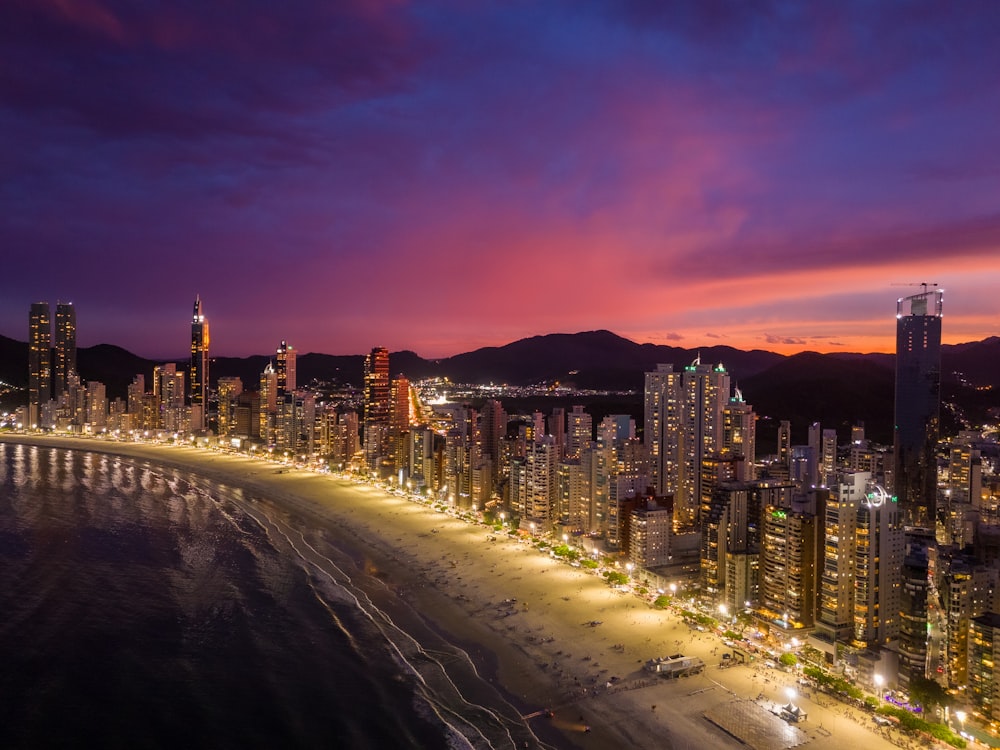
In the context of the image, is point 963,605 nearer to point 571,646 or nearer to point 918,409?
point 571,646

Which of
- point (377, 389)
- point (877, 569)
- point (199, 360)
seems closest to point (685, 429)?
point (877, 569)

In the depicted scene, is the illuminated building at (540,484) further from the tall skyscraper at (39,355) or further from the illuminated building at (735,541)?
the tall skyscraper at (39,355)

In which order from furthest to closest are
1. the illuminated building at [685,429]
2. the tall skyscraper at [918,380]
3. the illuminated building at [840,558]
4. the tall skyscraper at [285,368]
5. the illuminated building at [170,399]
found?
the tall skyscraper at [285,368]
the illuminated building at [170,399]
the tall skyscraper at [918,380]
the illuminated building at [685,429]
the illuminated building at [840,558]

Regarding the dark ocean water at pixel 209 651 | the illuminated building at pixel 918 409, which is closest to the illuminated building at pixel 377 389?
the dark ocean water at pixel 209 651

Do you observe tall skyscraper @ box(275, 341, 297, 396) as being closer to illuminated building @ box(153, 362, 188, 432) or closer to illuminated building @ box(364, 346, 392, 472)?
illuminated building @ box(153, 362, 188, 432)

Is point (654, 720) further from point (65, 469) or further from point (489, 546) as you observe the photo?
point (65, 469)

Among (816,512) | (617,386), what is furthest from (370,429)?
(617,386)
